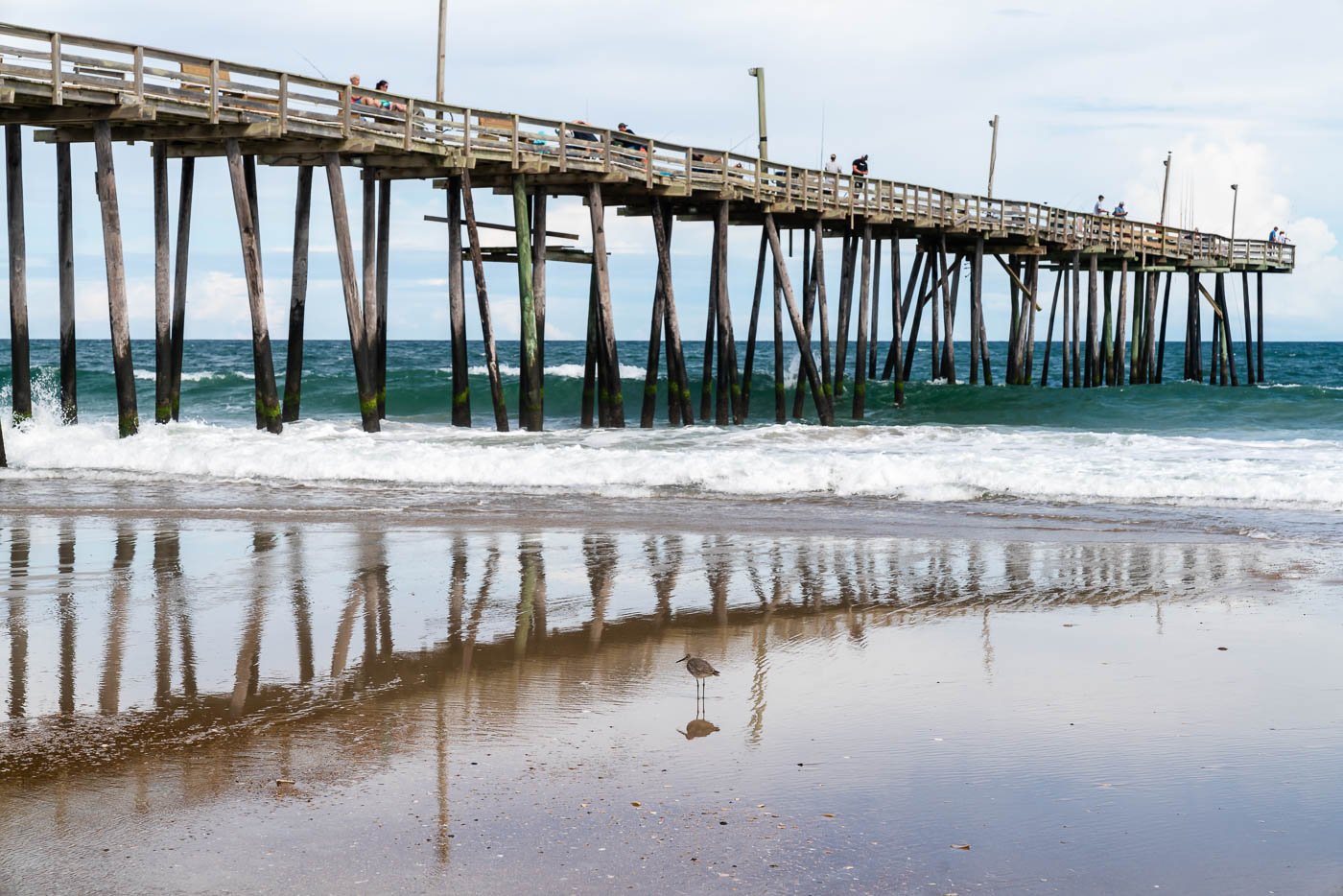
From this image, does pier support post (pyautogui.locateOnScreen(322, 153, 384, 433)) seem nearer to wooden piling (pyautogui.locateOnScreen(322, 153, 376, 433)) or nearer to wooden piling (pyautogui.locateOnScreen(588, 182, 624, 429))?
wooden piling (pyautogui.locateOnScreen(322, 153, 376, 433))

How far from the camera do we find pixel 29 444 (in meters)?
19.2

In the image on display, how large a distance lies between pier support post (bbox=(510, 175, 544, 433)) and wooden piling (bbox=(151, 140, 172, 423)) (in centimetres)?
504

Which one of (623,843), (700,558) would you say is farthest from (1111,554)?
(623,843)

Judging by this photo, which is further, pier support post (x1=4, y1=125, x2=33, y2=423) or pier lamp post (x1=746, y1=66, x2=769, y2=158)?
pier lamp post (x1=746, y1=66, x2=769, y2=158)

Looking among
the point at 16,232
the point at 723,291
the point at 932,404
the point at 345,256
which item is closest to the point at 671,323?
the point at 723,291

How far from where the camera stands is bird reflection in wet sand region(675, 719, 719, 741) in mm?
6297

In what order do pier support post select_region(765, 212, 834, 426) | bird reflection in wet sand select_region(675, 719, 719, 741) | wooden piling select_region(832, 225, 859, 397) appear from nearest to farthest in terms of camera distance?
bird reflection in wet sand select_region(675, 719, 719, 741)
pier support post select_region(765, 212, 834, 426)
wooden piling select_region(832, 225, 859, 397)

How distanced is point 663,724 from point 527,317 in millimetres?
15659

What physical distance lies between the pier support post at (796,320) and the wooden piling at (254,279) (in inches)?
348

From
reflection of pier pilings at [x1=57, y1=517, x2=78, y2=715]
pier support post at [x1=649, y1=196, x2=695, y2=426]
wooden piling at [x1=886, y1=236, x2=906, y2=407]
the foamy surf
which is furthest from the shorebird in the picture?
wooden piling at [x1=886, y1=236, x2=906, y2=407]

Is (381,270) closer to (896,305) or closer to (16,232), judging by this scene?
(16,232)

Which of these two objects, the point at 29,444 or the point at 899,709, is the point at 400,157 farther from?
the point at 899,709

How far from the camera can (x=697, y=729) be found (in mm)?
6395

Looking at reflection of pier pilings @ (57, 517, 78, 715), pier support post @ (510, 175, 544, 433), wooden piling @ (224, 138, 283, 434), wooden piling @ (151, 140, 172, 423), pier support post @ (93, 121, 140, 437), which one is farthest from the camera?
pier support post @ (510, 175, 544, 433)
